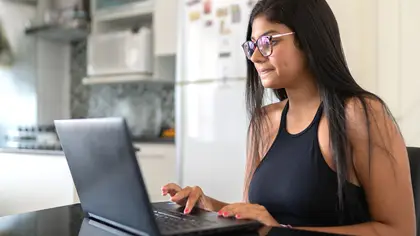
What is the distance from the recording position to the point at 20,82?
4.11m

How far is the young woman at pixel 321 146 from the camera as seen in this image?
3.22 ft

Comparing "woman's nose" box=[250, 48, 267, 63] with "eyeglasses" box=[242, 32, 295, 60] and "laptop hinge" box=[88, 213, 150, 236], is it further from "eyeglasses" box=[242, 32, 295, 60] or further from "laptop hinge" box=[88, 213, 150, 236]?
"laptop hinge" box=[88, 213, 150, 236]

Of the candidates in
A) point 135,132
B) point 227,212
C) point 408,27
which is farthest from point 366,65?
point 135,132

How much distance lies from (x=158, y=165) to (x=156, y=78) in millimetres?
598

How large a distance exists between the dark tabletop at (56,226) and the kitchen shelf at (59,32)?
2967mm

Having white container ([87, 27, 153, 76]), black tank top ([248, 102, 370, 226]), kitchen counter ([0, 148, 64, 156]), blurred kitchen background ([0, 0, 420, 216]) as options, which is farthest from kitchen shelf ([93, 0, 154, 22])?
black tank top ([248, 102, 370, 226])

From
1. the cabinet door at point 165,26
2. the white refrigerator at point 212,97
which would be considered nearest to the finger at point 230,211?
the white refrigerator at point 212,97

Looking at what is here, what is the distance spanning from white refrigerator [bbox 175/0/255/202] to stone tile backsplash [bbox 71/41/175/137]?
2.76ft

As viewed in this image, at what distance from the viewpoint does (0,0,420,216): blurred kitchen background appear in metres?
2.22

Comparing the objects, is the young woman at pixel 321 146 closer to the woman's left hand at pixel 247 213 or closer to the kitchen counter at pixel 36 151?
the woman's left hand at pixel 247 213

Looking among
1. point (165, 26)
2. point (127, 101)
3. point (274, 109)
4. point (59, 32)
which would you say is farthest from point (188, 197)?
point (59, 32)

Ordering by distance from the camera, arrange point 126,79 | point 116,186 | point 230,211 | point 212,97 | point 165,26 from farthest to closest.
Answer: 1. point 126,79
2. point 165,26
3. point 212,97
4. point 230,211
5. point 116,186

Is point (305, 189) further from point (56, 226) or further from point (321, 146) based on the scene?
point (56, 226)

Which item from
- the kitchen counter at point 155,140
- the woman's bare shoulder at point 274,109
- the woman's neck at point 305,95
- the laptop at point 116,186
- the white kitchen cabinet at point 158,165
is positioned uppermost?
the woman's neck at point 305,95
